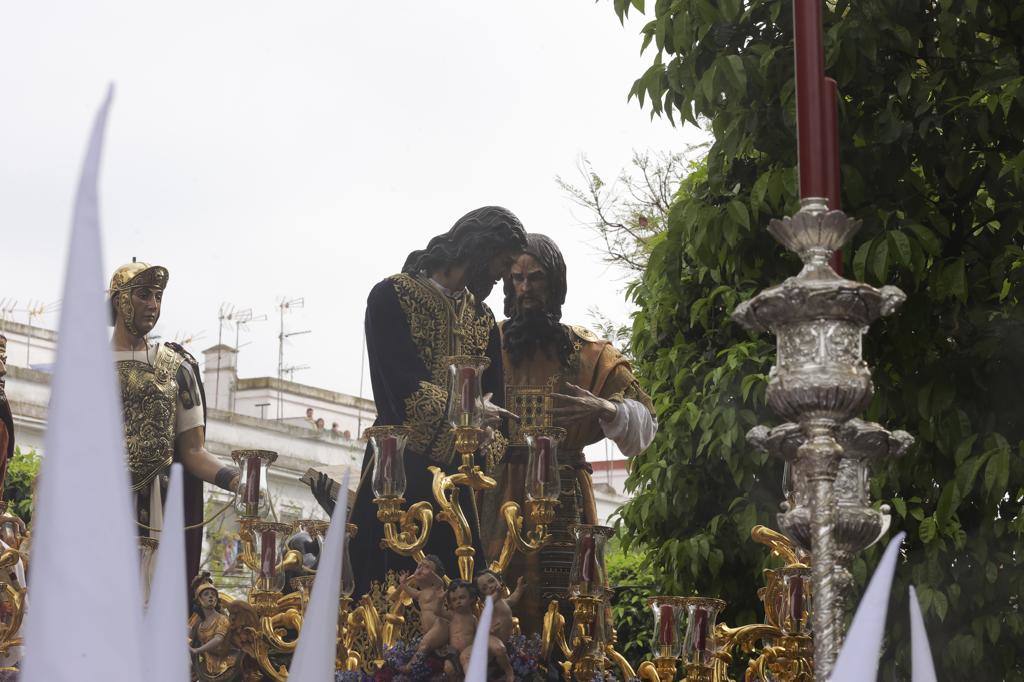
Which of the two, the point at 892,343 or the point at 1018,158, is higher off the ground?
the point at 1018,158

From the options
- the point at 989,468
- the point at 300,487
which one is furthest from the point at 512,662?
the point at 300,487

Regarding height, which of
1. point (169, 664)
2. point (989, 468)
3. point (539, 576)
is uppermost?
point (989, 468)

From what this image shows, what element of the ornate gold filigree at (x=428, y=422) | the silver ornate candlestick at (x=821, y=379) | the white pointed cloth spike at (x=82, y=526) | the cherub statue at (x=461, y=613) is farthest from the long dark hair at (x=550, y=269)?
the white pointed cloth spike at (x=82, y=526)

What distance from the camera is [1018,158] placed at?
511cm

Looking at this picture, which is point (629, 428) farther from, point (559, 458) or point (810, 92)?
point (810, 92)

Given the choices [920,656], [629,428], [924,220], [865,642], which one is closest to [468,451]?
[629,428]

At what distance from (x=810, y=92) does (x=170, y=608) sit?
1.56 meters

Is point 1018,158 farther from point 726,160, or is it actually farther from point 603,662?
point 603,662

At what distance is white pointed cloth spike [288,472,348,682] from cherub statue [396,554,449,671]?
8.87 ft

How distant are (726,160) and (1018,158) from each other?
1.16 m

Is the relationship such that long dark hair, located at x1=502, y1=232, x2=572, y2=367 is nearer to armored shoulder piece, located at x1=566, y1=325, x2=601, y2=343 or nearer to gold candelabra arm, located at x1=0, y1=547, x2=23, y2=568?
armored shoulder piece, located at x1=566, y1=325, x2=601, y2=343

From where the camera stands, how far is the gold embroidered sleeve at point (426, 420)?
4031 millimetres

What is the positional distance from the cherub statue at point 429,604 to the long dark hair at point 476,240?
1093 millimetres

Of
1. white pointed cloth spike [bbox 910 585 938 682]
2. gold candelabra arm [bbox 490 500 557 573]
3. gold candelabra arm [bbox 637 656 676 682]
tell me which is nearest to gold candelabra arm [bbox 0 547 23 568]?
gold candelabra arm [bbox 490 500 557 573]
